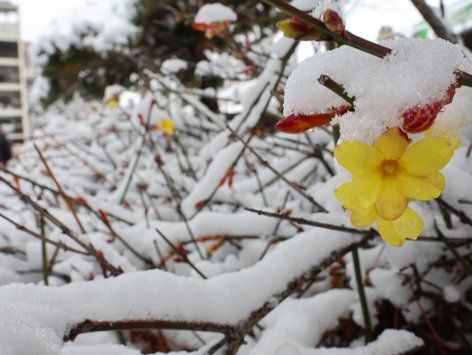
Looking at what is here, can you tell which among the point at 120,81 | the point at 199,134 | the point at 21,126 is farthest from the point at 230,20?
the point at 21,126

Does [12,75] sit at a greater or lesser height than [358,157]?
greater

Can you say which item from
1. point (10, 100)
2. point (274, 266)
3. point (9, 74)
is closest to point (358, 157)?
point (274, 266)

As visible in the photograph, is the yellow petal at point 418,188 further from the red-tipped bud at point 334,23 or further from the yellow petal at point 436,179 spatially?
the red-tipped bud at point 334,23

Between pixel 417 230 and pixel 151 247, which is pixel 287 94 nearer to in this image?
pixel 417 230

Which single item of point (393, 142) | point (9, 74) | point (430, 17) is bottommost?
point (393, 142)

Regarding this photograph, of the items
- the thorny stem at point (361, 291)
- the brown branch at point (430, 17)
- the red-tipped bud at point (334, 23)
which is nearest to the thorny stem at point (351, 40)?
the red-tipped bud at point (334, 23)

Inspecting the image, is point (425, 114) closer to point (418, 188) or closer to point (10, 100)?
point (418, 188)
